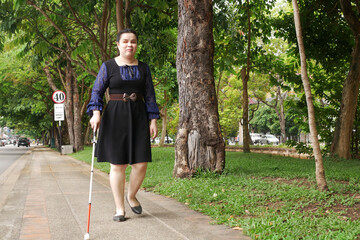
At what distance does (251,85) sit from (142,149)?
3268 cm

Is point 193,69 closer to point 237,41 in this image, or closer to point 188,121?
point 188,121

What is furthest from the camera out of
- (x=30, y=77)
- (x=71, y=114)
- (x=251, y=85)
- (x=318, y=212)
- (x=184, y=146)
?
(x=251, y=85)

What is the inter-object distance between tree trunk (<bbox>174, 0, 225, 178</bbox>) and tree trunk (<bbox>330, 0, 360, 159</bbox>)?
643 cm

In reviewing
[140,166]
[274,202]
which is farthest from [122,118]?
[274,202]

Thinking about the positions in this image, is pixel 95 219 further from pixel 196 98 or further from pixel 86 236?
pixel 196 98

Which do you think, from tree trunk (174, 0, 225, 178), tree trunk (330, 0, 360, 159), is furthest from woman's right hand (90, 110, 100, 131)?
tree trunk (330, 0, 360, 159)

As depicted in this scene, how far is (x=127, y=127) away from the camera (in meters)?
4.69

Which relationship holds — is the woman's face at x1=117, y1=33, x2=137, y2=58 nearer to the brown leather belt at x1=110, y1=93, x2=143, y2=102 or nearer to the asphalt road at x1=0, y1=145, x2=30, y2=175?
the brown leather belt at x1=110, y1=93, x2=143, y2=102

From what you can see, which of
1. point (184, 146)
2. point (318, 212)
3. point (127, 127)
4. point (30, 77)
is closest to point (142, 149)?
point (127, 127)

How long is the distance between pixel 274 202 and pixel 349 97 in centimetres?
855

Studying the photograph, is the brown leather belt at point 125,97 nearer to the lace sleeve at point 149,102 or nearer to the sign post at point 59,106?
the lace sleeve at point 149,102

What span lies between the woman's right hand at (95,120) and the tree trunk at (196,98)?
2.99m

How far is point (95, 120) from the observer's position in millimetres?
4648

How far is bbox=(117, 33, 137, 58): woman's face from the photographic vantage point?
469cm
